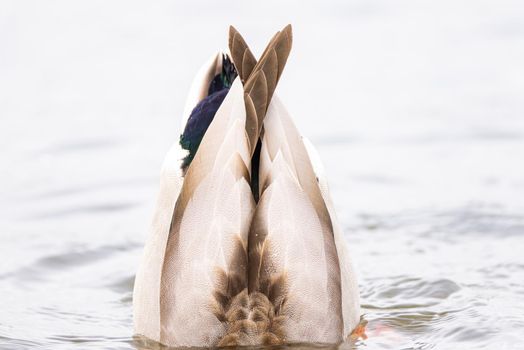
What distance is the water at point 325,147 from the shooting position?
671 centimetres

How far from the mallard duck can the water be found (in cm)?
63

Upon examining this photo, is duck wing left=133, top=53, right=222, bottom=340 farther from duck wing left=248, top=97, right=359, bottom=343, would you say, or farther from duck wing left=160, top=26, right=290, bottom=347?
duck wing left=248, top=97, right=359, bottom=343

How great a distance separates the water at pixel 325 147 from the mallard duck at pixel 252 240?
0.63m

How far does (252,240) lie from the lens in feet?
17.2

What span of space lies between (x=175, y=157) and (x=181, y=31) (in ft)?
20.6

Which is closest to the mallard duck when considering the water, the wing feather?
the wing feather

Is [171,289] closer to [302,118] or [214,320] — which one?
[214,320]

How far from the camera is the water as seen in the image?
6715 mm

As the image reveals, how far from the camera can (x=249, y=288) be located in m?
5.25

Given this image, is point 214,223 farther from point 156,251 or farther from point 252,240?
point 156,251

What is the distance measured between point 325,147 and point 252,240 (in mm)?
4631

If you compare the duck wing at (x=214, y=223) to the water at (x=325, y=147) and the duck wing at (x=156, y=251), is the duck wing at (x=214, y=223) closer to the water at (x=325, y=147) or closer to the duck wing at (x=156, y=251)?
the duck wing at (x=156, y=251)

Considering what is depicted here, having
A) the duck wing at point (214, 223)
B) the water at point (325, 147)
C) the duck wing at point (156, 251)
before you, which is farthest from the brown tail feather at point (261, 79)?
the water at point (325, 147)

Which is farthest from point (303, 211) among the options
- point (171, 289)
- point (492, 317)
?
point (492, 317)
